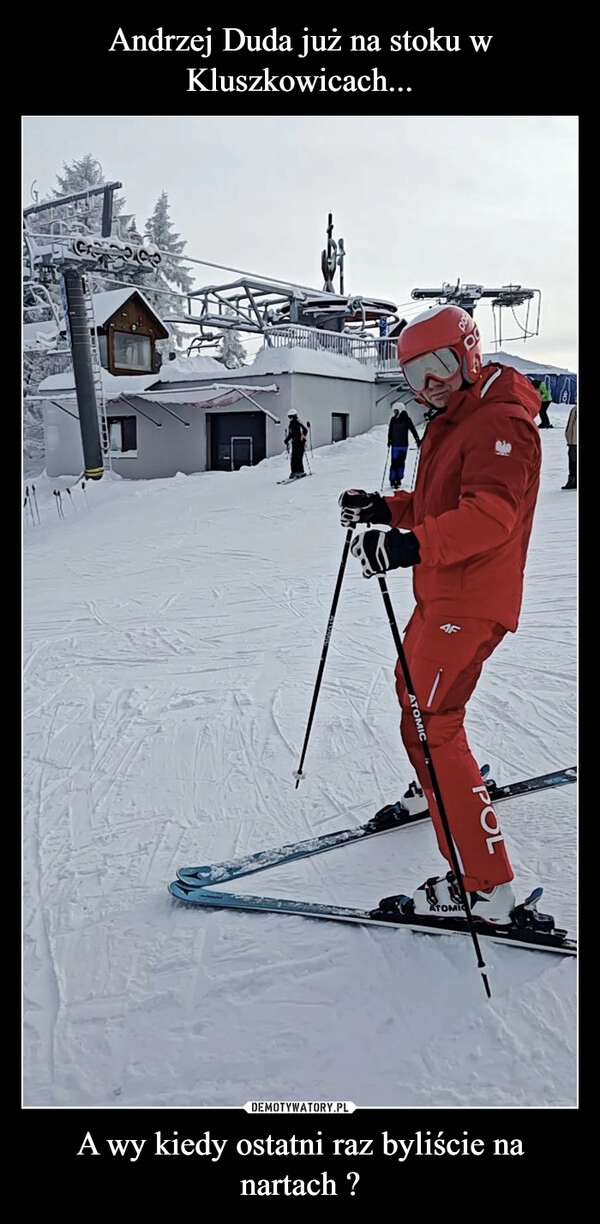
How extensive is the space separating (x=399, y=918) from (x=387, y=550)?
1350 mm

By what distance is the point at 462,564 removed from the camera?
274 cm

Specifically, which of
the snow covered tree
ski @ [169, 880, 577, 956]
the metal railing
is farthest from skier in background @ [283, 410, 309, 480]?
the snow covered tree

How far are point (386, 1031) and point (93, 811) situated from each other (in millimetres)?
2095

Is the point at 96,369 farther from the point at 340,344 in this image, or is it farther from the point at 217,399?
the point at 340,344

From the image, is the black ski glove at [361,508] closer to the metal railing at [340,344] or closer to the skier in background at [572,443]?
the skier in background at [572,443]

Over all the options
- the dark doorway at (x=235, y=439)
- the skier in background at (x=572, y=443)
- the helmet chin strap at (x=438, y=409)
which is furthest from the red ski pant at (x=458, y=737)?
the dark doorway at (x=235, y=439)

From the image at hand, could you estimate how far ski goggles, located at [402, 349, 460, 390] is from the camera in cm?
279

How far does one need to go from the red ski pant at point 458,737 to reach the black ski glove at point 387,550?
321 millimetres

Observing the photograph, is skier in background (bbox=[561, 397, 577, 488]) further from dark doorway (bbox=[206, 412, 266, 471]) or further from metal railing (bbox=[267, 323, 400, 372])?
metal railing (bbox=[267, 323, 400, 372])

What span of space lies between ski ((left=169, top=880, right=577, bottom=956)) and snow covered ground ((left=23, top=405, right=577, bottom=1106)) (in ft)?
0.16

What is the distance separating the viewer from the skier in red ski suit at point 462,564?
2604 millimetres
